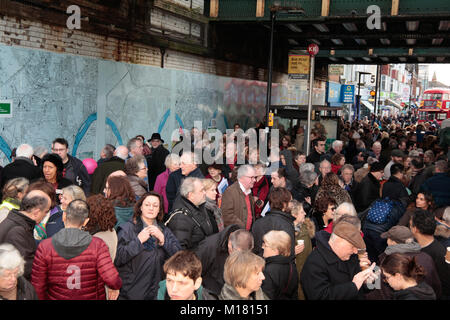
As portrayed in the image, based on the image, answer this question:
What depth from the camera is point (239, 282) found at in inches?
157

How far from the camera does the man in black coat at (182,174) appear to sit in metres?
8.05

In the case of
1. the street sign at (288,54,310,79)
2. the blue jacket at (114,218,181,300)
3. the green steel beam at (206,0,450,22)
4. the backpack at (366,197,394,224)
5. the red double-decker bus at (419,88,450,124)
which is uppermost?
the green steel beam at (206,0,450,22)

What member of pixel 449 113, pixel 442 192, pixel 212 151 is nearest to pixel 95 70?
pixel 212 151

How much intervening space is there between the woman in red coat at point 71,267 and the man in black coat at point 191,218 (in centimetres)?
105

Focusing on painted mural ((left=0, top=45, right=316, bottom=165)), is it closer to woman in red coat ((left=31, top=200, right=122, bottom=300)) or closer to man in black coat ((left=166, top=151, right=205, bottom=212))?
man in black coat ((left=166, top=151, right=205, bottom=212))

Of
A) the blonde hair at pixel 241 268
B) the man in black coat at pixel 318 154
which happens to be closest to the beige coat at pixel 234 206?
the blonde hair at pixel 241 268

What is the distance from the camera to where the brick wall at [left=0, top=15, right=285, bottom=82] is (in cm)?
1096

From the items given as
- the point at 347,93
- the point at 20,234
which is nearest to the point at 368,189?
the point at 20,234

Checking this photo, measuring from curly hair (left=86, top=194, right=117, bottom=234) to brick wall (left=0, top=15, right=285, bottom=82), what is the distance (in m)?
6.87

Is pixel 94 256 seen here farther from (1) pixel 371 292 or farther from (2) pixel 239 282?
(1) pixel 371 292

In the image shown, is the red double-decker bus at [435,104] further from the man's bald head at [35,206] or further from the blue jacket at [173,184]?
the man's bald head at [35,206]

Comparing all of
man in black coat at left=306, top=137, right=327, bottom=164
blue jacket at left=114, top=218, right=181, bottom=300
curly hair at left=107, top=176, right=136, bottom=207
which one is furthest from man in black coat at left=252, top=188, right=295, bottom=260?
man in black coat at left=306, top=137, right=327, bottom=164

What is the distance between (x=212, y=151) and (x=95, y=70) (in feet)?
15.2

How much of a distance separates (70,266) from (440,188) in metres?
6.61
